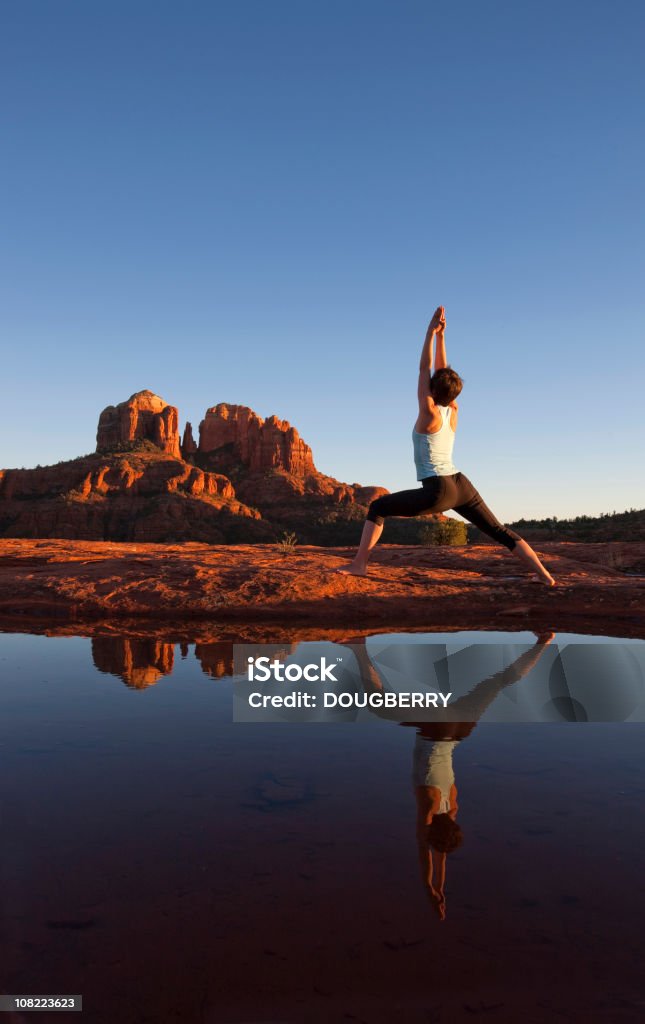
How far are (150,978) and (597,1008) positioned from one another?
113 centimetres

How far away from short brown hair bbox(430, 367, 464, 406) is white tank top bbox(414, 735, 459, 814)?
3.71 m

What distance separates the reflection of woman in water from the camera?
2.32 meters

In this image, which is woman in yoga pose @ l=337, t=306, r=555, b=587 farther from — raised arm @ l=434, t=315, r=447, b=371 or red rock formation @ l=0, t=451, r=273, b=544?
red rock formation @ l=0, t=451, r=273, b=544

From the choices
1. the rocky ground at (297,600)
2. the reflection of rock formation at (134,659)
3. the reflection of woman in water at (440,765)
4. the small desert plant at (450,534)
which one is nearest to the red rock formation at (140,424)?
the small desert plant at (450,534)

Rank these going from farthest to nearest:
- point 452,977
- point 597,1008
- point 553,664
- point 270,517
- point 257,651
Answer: point 270,517 < point 257,651 < point 553,664 < point 452,977 < point 597,1008

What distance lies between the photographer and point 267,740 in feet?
12.2

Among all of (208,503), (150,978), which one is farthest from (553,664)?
(208,503)

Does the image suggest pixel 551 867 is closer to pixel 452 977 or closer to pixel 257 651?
pixel 452 977

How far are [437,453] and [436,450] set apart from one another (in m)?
0.03

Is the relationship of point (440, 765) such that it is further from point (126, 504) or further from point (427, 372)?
point (126, 504)

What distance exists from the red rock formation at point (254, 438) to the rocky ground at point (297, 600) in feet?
420

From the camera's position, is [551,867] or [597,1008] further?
[551,867]

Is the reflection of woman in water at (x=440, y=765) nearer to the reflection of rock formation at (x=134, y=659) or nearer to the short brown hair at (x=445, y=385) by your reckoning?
the reflection of rock formation at (x=134, y=659)

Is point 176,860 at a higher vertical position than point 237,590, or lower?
lower
